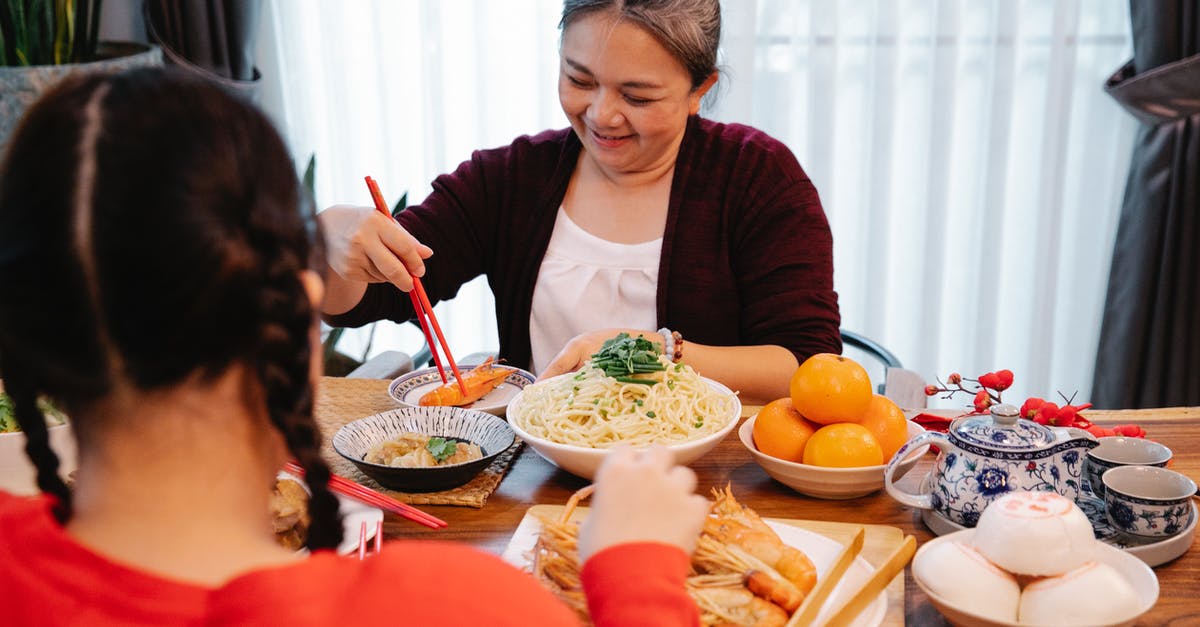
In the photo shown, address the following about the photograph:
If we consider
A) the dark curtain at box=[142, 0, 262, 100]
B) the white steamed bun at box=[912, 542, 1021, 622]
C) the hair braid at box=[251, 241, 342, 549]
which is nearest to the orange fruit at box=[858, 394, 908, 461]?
the white steamed bun at box=[912, 542, 1021, 622]

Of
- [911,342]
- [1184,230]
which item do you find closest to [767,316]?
[911,342]

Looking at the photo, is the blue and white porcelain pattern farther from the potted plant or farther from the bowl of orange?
the potted plant

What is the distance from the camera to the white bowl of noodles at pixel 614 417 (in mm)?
1361

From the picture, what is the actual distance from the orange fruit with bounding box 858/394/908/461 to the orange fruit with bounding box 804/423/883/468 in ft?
0.18

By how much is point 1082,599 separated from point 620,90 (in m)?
1.25

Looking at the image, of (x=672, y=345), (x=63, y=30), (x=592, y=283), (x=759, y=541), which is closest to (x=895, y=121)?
(x=592, y=283)

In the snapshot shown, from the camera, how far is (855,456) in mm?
1315

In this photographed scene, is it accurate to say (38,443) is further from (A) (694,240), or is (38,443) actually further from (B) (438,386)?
(A) (694,240)

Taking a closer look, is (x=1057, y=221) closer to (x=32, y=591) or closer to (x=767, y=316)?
(x=767, y=316)

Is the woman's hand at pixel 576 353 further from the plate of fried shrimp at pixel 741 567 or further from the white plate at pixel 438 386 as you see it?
the plate of fried shrimp at pixel 741 567

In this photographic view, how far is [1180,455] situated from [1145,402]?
1779mm

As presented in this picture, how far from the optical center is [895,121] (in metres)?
3.06

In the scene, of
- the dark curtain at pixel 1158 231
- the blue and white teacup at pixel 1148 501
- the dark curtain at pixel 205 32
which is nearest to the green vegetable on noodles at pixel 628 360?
the blue and white teacup at pixel 1148 501

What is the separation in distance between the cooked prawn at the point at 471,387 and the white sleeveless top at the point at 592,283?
0.39 meters
